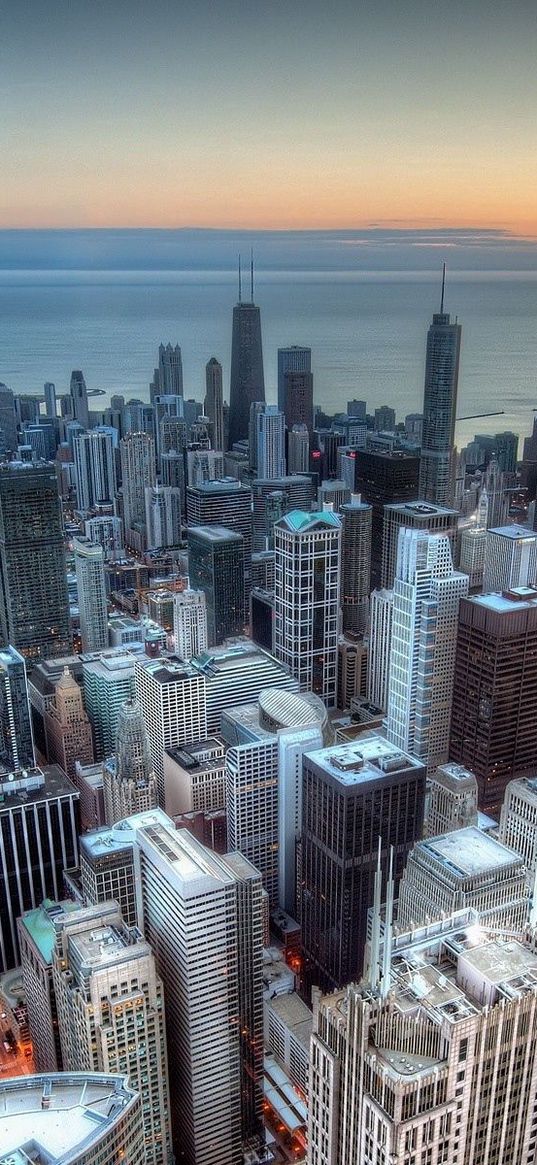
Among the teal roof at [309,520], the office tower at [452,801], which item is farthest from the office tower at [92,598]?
the office tower at [452,801]

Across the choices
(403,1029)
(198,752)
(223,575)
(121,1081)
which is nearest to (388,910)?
(403,1029)

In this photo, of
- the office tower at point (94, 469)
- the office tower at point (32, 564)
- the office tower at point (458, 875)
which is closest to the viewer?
the office tower at point (458, 875)

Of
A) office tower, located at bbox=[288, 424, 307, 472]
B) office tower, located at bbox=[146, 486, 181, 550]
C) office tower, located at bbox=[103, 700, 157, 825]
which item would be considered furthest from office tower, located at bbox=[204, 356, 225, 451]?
office tower, located at bbox=[103, 700, 157, 825]

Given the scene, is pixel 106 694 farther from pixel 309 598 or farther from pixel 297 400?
pixel 297 400

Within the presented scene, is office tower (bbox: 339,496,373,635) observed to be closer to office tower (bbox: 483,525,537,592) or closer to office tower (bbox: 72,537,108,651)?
office tower (bbox: 483,525,537,592)

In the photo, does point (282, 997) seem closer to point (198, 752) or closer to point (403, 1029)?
point (198, 752)

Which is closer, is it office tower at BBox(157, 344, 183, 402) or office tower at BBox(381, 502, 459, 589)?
office tower at BBox(381, 502, 459, 589)

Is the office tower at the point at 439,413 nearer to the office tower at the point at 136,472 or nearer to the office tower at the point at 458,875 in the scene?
the office tower at the point at 136,472
